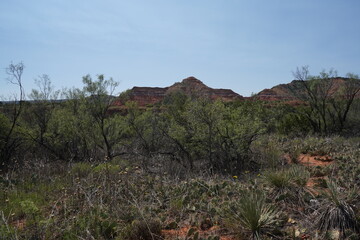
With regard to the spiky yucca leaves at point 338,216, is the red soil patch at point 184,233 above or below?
below

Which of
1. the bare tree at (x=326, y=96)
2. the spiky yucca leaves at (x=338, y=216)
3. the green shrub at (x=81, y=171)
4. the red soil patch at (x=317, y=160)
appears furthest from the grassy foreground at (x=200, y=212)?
the bare tree at (x=326, y=96)

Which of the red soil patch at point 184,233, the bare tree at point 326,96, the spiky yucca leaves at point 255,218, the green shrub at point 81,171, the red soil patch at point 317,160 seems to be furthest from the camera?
the bare tree at point 326,96

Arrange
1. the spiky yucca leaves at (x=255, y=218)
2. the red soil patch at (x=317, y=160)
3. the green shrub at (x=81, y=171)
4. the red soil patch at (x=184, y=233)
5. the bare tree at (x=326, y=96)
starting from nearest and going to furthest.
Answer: the spiky yucca leaves at (x=255, y=218), the red soil patch at (x=184, y=233), the green shrub at (x=81, y=171), the red soil patch at (x=317, y=160), the bare tree at (x=326, y=96)

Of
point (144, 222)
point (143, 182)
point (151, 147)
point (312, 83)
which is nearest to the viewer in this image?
point (144, 222)

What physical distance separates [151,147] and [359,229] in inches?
414

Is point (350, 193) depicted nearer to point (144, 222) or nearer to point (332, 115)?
point (144, 222)

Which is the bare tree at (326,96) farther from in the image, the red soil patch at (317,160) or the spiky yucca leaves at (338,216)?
the spiky yucca leaves at (338,216)

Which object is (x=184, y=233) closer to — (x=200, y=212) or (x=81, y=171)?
(x=200, y=212)

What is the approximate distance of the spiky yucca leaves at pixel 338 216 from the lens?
3381mm

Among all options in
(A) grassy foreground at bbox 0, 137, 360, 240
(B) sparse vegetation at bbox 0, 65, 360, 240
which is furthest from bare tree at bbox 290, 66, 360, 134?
(A) grassy foreground at bbox 0, 137, 360, 240

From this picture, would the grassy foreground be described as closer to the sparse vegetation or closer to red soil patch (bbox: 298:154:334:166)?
the sparse vegetation

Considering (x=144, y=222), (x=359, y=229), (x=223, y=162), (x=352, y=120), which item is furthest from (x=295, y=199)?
(x=352, y=120)

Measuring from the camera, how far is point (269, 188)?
15.9 ft

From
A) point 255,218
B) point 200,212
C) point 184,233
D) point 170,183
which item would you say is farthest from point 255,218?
point 170,183
